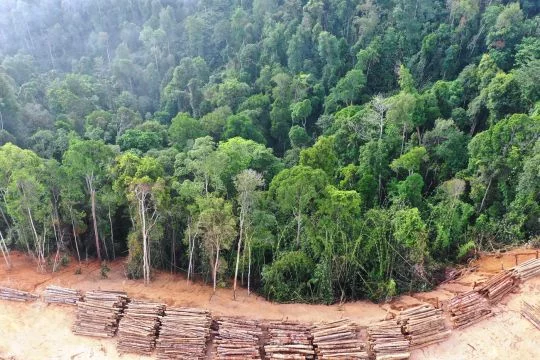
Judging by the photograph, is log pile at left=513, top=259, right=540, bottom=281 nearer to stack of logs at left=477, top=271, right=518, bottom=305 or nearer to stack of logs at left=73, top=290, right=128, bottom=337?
stack of logs at left=477, top=271, right=518, bottom=305

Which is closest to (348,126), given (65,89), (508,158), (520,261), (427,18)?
(508,158)

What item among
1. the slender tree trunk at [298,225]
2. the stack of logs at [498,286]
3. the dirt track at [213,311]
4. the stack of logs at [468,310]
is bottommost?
the dirt track at [213,311]

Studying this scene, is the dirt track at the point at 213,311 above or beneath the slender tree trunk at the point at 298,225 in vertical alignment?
beneath

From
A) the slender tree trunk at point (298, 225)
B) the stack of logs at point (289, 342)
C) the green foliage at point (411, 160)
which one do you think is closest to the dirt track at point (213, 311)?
the stack of logs at point (289, 342)

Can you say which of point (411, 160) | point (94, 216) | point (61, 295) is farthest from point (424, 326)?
point (94, 216)

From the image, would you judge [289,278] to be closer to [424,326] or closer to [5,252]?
[424,326]

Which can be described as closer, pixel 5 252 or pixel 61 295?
pixel 61 295

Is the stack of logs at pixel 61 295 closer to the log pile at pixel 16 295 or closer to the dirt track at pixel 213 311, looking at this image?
the dirt track at pixel 213 311
